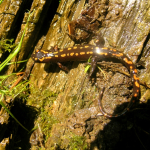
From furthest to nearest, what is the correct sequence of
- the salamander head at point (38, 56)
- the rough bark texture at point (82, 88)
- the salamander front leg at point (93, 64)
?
the salamander head at point (38, 56), the salamander front leg at point (93, 64), the rough bark texture at point (82, 88)

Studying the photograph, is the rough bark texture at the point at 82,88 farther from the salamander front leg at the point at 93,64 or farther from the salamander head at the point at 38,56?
the salamander head at the point at 38,56

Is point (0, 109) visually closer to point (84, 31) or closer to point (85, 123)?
point (85, 123)

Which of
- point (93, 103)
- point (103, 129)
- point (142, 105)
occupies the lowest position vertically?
point (103, 129)

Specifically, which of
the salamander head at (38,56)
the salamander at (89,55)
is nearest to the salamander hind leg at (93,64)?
the salamander at (89,55)

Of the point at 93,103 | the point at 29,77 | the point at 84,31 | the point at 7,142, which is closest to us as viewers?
the point at 7,142

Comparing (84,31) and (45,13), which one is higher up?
(45,13)

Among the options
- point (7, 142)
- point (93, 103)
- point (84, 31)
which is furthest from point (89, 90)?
point (7, 142)
